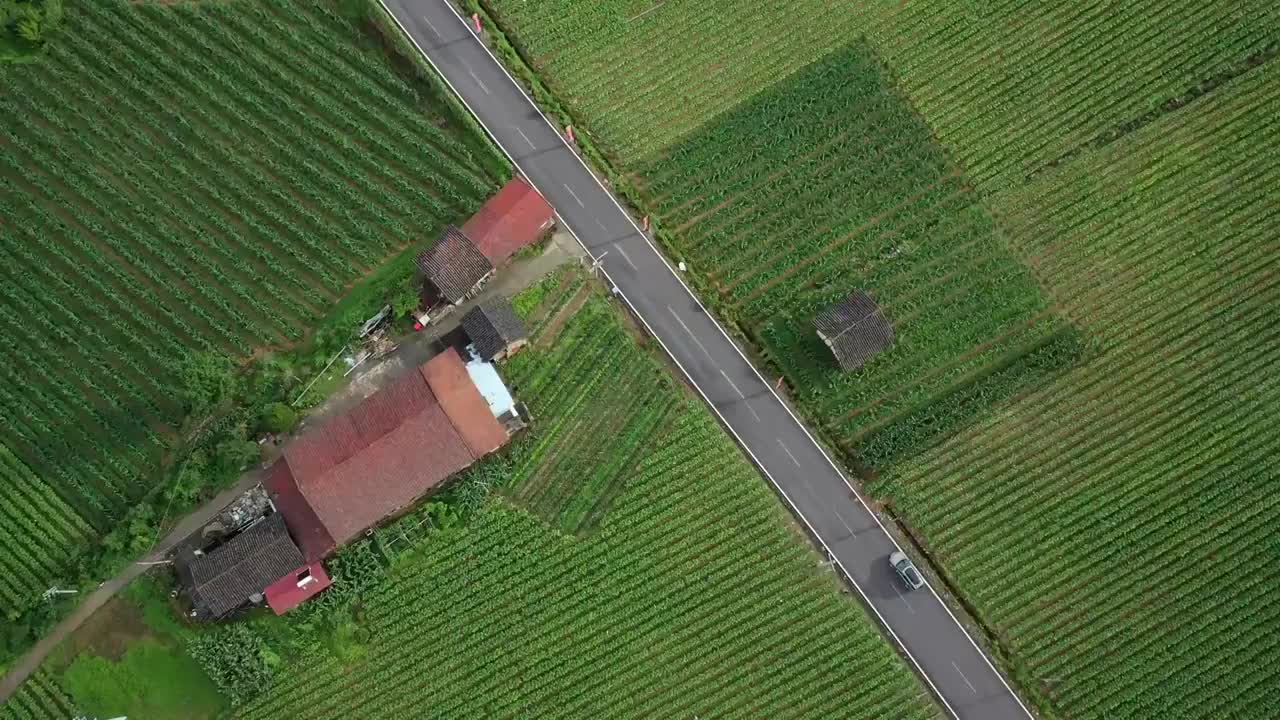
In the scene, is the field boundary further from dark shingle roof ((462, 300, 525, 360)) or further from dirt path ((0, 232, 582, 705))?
dark shingle roof ((462, 300, 525, 360))

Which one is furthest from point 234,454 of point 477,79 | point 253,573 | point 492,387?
point 477,79

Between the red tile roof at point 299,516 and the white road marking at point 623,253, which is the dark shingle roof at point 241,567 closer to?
the red tile roof at point 299,516

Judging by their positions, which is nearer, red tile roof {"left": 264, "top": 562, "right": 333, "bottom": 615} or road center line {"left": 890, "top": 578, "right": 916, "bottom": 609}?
red tile roof {"left": 264, "top": 562, "right": 333, "bottom": 615}

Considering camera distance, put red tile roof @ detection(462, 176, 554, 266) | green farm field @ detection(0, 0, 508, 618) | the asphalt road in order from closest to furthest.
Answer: the asphalt road → green farm field @ detection(0, 0, 508, 618) → red tile roof @ detection(462, 176, 554, 266)

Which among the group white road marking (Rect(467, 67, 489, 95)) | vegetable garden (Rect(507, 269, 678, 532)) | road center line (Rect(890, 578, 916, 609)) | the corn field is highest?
white road marking (Rect(467, 67, 489, 95))

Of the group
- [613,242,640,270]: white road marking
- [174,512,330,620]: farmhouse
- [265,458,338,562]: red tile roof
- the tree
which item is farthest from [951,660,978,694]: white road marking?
the tree

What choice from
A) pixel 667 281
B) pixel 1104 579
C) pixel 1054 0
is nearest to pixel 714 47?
pixel 667 281
